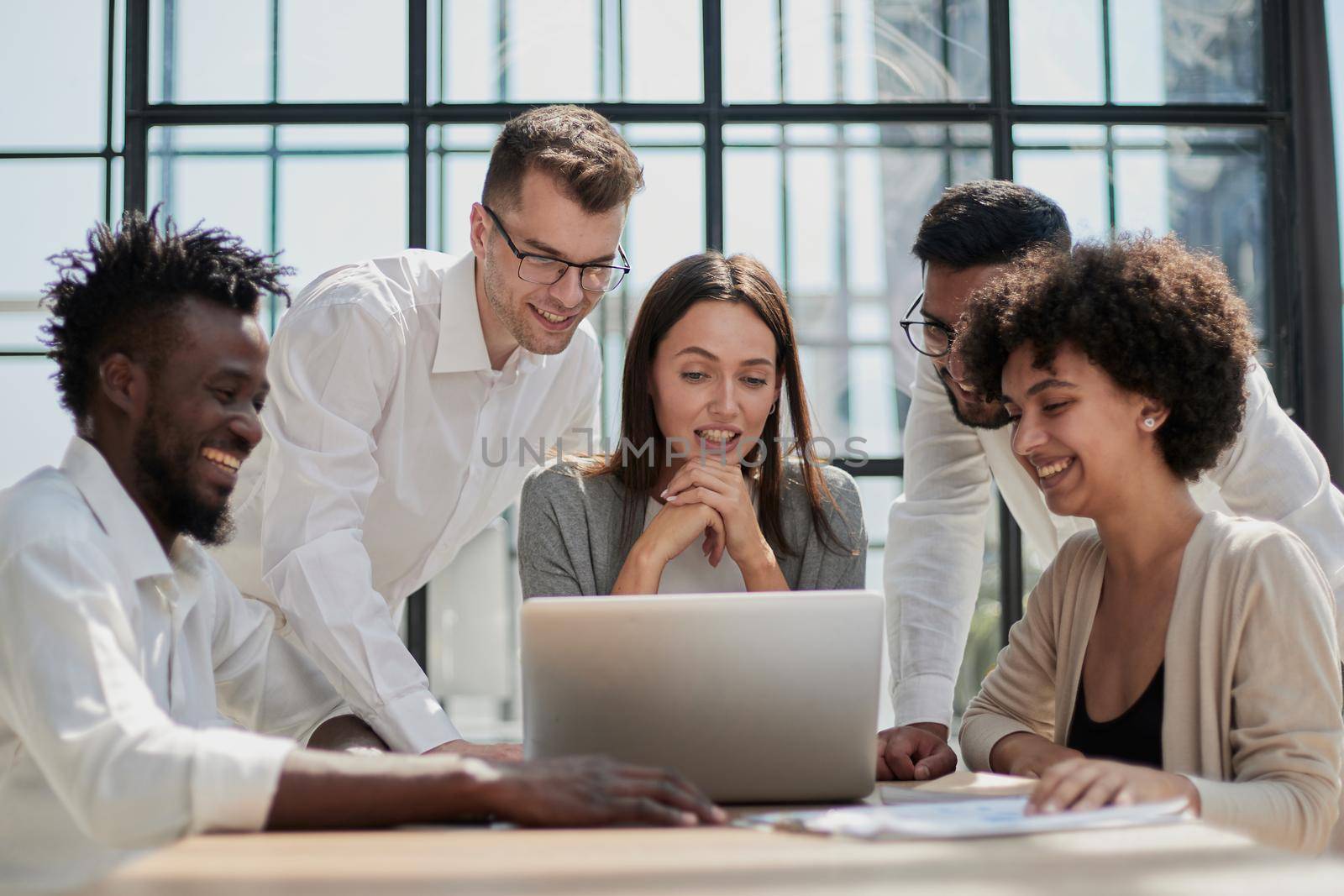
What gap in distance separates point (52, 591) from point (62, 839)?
1.05 ft

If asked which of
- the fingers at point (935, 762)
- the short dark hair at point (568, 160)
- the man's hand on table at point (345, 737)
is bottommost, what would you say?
the fingers at point (935, 762)

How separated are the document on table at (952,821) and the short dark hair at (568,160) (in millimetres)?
1487

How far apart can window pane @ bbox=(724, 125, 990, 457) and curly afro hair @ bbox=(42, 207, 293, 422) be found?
230cm

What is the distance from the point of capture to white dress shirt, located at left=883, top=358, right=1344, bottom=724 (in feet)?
6.89

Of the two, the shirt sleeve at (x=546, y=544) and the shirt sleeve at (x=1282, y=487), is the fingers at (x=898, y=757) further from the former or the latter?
the shirt sleeve at (x=1282, y=487)

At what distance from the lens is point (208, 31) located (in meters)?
3.57

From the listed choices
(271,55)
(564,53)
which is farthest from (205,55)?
(564,53)

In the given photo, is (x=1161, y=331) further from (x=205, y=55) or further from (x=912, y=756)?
(x=205, y=55)

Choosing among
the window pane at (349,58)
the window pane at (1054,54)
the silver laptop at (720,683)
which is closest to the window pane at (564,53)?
the window pane at (349,58)

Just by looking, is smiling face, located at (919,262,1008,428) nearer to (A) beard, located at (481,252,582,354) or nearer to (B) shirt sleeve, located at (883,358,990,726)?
(B) shirt sleeve, located at (883,358,990,726)

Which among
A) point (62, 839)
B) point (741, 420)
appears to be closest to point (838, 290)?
point (741, 420)

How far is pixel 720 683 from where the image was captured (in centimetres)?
126

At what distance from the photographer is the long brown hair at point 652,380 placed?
2264 mm

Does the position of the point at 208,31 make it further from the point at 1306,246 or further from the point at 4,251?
the point at 1306,246
